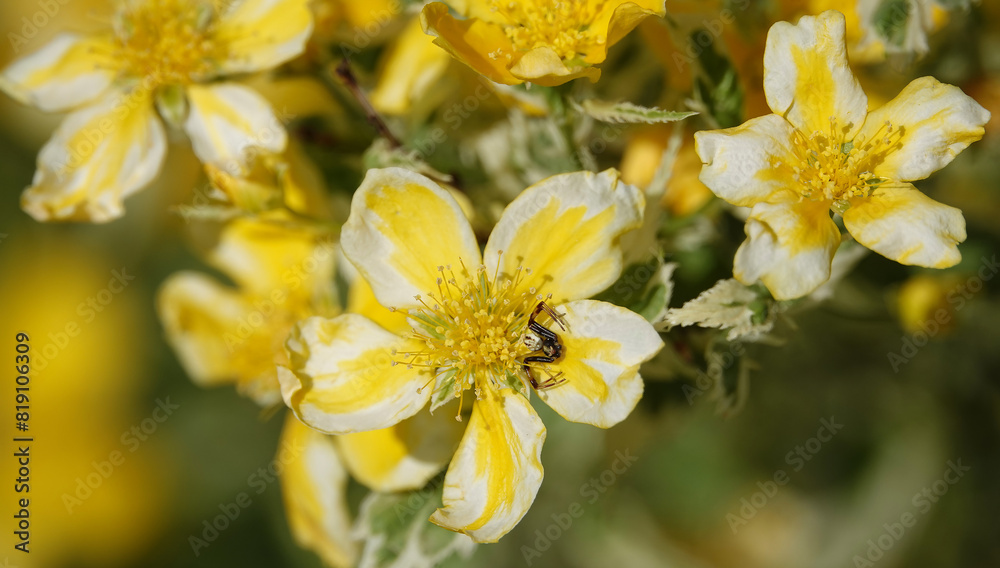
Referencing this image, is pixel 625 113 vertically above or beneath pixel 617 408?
above

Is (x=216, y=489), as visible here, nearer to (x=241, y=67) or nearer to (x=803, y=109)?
(x=241, y=67)

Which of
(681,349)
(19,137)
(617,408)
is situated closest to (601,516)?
(681,349)

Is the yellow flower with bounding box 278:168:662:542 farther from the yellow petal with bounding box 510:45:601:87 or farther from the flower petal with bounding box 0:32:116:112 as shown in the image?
the flower petal with bounding box 0:32:116:112

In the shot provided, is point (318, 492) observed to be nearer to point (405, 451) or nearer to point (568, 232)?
point (405, 451)

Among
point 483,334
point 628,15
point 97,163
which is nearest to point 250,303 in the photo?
point 97,163

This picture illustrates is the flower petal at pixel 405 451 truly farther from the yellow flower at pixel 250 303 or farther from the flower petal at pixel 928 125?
the flower petal at pixel 928 125
